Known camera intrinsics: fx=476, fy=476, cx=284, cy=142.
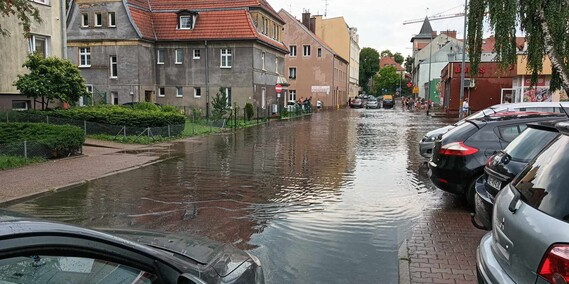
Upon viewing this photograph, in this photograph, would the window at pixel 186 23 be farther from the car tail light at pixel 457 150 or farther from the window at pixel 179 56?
the car tail light at pixel 457 150

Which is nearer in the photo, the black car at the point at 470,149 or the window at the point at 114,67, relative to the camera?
the black car at the point at 470,149

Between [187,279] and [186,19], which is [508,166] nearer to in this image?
[187,279]

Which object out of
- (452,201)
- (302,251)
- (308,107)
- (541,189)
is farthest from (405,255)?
(308,107)

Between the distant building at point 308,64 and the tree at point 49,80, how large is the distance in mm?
45493

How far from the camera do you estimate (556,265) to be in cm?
255

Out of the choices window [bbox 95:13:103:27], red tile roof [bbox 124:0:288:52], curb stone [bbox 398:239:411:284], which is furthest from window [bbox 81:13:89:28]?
curb stone [bbox 398:239:411:284]

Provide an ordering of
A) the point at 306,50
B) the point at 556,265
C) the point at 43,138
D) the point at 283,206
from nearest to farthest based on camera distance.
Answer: the point at 556,265, the point at 283,206, the point at 43,138, the point at 306,50

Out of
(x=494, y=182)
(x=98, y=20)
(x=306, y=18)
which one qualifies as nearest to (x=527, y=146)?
(x=494, y=182)

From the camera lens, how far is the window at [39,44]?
73.0 ft

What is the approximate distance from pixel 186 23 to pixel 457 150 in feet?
108

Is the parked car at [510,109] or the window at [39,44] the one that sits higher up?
the window at [39,44]

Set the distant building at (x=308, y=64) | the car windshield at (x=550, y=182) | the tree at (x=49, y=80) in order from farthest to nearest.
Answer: the distant building at (x=308, y=64), the tree at (x=49, y=80), the car windshield at (x=550, y=182)

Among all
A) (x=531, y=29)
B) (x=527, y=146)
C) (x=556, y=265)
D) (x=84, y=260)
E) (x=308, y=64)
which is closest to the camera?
(x=84, y=260)

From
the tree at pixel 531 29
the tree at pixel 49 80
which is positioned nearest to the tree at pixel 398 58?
the tree at pixel 531 29
